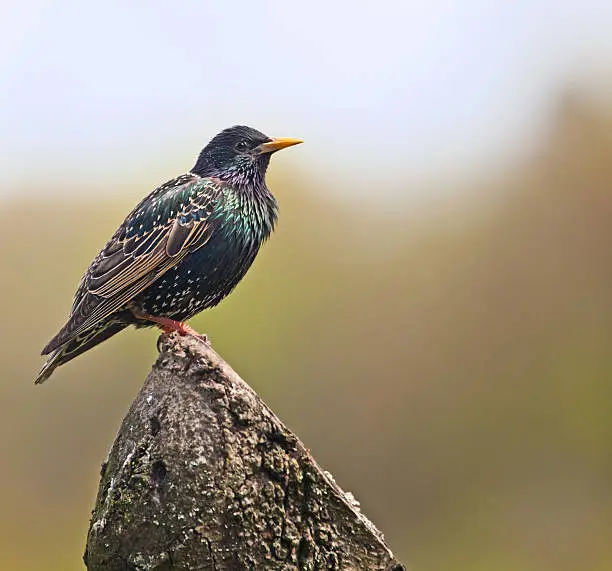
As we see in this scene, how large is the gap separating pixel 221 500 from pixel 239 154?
4.58m

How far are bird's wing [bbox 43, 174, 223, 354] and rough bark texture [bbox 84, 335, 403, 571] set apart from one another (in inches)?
110

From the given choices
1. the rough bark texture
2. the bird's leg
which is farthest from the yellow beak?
the rough bark texture

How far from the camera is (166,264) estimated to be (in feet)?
22.4

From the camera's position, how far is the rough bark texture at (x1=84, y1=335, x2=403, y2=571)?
3713 mm

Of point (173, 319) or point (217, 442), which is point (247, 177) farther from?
point (217, 442)

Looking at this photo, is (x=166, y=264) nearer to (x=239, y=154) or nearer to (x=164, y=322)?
(x=164, y=322)

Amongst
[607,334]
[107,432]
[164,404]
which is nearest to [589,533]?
[607,334]

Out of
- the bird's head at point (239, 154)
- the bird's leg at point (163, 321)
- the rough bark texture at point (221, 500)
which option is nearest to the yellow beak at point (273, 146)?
the bird's head at point (239, 154)

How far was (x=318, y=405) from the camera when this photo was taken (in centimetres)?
1605

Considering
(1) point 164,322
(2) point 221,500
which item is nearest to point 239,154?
(1) point 164,322

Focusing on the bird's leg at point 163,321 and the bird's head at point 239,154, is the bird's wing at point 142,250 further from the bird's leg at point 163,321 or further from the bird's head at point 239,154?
the bird's head at point 239,154

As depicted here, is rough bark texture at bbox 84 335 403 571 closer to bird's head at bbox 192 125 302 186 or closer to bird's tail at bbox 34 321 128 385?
bird's tail at bbox 34 321 128 385

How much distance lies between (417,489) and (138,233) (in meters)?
11.9

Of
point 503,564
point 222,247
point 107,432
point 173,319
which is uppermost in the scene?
point 222,247
